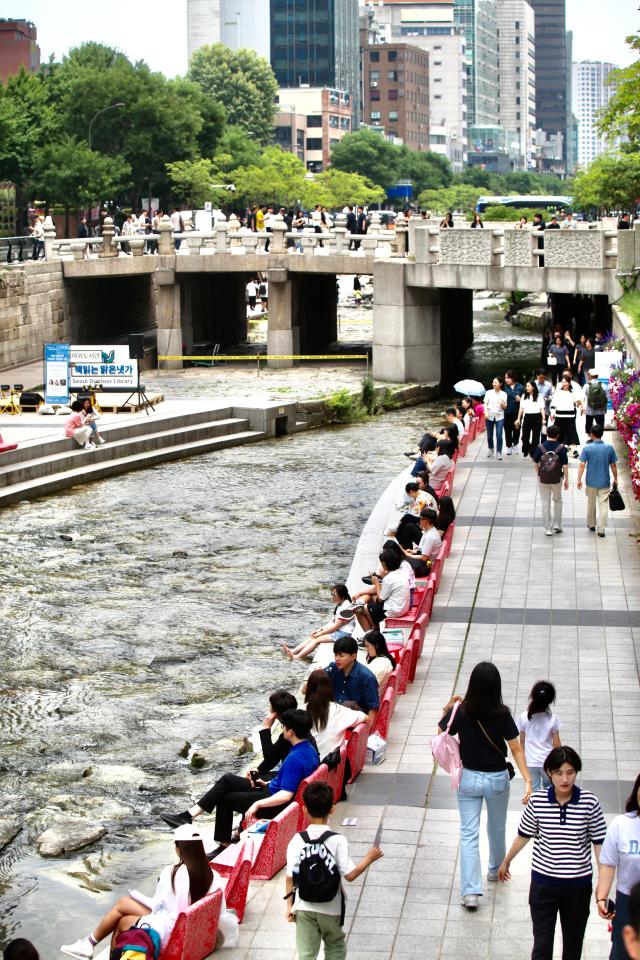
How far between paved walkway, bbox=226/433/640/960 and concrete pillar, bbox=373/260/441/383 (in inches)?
810

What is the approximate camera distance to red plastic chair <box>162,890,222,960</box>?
341 inches

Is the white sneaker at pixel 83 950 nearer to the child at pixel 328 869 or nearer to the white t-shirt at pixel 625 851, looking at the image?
the child at pixel 328 869

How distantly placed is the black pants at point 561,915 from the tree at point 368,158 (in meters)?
159

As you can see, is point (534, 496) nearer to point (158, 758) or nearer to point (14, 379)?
point (158, 758)

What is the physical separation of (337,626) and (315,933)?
27.3ft

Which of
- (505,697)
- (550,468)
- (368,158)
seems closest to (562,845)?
(505,697)

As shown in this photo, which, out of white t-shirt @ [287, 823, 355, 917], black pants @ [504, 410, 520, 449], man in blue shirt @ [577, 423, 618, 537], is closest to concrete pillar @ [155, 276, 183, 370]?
black pants @ [504, 410, 520, 449]

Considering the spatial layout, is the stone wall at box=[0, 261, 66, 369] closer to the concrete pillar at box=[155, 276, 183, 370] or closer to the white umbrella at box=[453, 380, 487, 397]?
the concrete pillar at box=[155, 276, 183, 370]

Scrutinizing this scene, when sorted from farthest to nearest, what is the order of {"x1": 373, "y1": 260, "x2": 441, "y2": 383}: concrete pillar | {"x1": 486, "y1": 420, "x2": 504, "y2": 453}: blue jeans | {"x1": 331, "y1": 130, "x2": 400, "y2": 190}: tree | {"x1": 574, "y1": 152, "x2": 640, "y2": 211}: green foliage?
{"x1": 331, "y1": 130, "x2": 400, "y2": 190}: tree → {"x1": 574, "y1": 152, "x2": 640, "y2": 211}: green foliage → {"x1": 373, "y1": 260, "x2": 441, "y2": 383}: concrete pillar → {"x1": 486, "y1": 420, "x2": 504, "y2": 453}: blue jeans

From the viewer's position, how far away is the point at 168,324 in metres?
53.9

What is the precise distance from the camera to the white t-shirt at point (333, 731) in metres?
11.5

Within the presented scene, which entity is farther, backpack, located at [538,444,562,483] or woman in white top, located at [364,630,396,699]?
backpack, located at [538,444,562,483]

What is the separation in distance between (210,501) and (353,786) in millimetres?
18316

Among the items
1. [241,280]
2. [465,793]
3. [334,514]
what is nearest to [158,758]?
[465,793]
